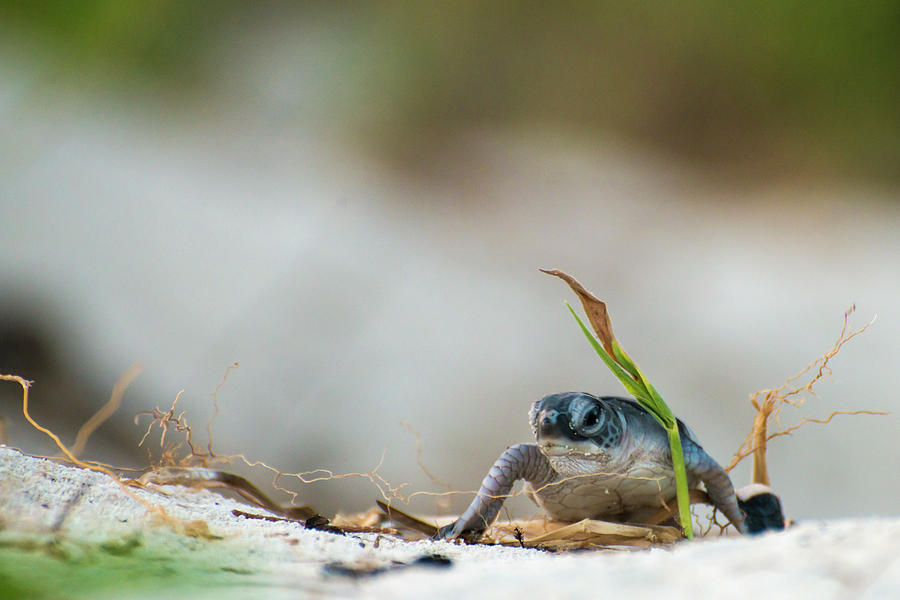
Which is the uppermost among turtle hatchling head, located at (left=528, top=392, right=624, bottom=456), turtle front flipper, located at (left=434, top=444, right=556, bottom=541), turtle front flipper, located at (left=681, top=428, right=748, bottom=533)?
turtle front flipper, located at (left=681, top=428, right=748, bottom=533)

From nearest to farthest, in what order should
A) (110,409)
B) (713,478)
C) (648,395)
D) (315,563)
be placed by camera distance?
(315,563) → (648,395) → (713,478) → (110,409)

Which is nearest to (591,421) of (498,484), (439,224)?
(498,484)

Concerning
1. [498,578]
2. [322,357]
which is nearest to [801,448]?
[322,357]

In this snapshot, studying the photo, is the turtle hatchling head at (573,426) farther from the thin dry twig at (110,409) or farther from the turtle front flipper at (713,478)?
the thin dry twig at (110,409)

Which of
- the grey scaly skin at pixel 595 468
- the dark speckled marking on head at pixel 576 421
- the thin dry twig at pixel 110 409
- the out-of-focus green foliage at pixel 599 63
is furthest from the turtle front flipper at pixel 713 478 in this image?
the out-of-focus green foliage at pixel 599 63

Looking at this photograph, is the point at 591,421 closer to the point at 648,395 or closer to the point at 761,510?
the point at 648,395

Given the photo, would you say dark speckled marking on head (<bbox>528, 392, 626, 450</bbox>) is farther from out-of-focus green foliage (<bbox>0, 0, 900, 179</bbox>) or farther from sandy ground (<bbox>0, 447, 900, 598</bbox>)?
out-of-focus green foliage (<bbox>0, 0, 900, 179</bbox>)

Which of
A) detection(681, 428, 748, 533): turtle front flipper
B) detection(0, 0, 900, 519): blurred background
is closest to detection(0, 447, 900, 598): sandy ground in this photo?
detection(681, 428, 748, 533): turtle front flipper

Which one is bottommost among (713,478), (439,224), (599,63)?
(713,478)
